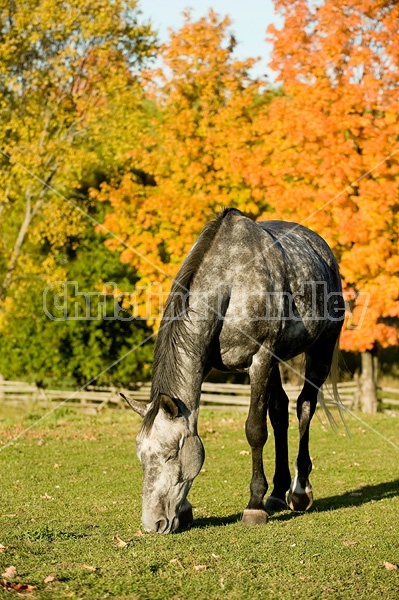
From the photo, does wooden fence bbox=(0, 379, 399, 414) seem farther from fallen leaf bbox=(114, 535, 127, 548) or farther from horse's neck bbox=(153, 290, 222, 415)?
fallen leaf bbox=(114, 535, 127, 548)

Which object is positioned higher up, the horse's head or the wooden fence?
the horse's head

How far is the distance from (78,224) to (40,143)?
7.96 ft

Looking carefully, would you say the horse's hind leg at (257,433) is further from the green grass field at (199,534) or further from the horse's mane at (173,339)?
the horse's mane at (173,339)

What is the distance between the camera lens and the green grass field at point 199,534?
5.03 meters

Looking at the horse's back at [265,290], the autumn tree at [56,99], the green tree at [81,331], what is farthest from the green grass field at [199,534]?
the green tree at [81,331]

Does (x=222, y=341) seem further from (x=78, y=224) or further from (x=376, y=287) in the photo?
(x=78, y=224)

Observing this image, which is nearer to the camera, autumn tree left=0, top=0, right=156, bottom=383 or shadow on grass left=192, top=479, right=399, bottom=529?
shadow on grass left=192, top=479, right=399, bottom=529

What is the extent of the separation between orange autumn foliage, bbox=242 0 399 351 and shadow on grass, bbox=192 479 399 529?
6801mm

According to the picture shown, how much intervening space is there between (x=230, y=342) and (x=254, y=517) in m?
1.59

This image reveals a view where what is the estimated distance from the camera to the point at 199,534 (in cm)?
639

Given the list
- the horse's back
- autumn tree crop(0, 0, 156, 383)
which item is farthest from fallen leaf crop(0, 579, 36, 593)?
autumn tree crop(0, 0, 156, 383)

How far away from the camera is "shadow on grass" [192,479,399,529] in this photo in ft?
23.4

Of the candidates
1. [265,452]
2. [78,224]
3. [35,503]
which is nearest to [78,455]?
[265,452]

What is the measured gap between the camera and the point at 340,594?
4910 millimetres
